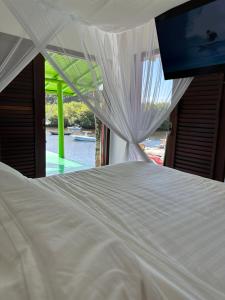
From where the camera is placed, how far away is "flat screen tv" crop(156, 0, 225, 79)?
1.78 metres

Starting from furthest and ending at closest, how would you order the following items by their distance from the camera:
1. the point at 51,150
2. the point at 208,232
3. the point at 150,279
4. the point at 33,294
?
the point at 51,150, the point at 208,232, the point at 150,279, the point at 33,294

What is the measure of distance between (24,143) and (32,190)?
1769 mm

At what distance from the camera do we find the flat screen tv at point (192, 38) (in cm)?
178

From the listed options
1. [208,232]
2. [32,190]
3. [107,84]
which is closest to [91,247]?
[32,190]

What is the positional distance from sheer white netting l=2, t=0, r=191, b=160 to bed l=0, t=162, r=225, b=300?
94 cm

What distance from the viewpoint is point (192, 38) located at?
Result: 1983mm

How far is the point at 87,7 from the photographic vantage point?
5.47 feet

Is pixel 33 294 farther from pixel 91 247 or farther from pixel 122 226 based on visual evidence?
pixel 122 226

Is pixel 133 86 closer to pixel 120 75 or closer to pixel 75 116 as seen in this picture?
pixel 120 75

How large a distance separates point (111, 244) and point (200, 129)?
216 centimetres

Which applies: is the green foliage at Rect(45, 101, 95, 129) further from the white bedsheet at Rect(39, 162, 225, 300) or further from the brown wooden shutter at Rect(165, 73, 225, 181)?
the white bedsheet at Rect(39, 162, 225, 300)

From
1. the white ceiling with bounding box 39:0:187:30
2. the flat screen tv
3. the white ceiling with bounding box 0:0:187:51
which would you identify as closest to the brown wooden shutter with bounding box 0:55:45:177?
the white ceiling with bounding box 0:0:187:51

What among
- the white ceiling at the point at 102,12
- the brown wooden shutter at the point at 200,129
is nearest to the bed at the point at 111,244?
the brown wooden shutter at the point at 200,129

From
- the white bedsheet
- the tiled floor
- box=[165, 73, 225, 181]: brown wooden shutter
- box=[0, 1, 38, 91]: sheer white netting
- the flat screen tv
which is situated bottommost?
the tiled floor
